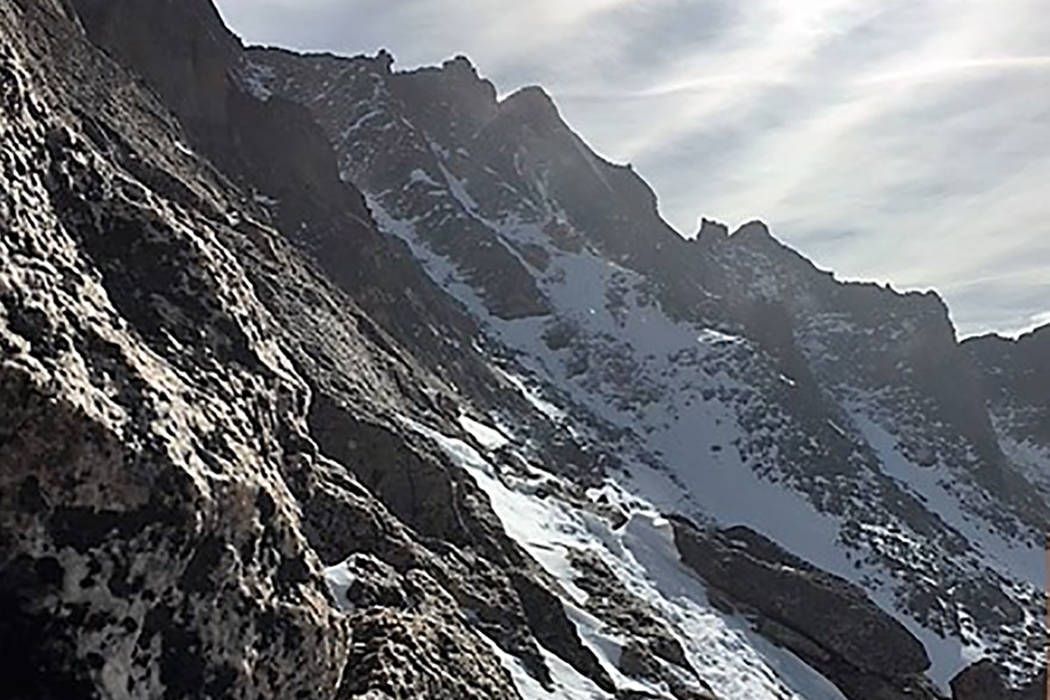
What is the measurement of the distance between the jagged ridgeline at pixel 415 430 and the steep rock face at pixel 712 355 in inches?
18.4

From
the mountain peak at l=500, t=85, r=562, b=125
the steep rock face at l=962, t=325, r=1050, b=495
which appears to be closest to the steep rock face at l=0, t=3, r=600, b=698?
the mountain peak at l=500, t=85, r=562, b=125

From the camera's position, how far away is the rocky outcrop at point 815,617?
124 ft

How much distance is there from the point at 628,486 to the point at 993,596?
2303 centimetres

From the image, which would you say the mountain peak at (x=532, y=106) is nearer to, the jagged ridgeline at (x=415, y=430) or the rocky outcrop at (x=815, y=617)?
the jagged ridgeline at (x=415, y=430)

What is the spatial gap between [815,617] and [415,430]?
60.4 feet

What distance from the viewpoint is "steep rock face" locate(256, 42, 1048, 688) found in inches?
2704

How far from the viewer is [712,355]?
306 feet

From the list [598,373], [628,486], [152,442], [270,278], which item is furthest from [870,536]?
[152,442]

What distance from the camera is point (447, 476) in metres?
25.5

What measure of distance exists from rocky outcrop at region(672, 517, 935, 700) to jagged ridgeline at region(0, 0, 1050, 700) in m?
0.15

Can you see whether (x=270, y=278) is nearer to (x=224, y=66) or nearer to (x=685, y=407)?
(x=224, y=66)

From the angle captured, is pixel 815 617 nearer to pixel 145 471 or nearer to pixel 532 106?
pixel 145 471

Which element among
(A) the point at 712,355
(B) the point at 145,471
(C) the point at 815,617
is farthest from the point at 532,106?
(B) the point at 145,471

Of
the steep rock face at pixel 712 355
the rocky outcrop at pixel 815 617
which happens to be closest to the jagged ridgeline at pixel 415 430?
the rocky outcrop at pixel 815 617
